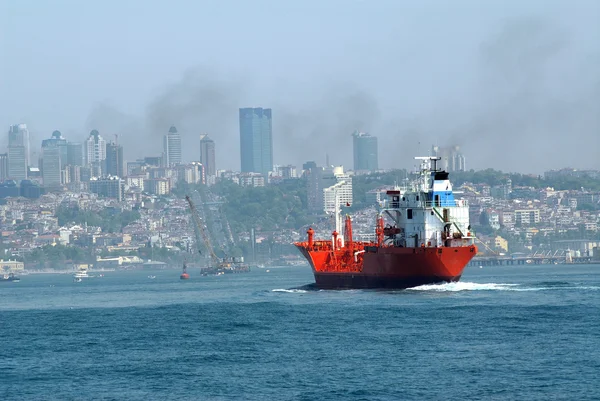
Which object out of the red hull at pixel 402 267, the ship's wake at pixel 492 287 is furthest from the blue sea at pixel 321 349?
the red hull at pixel 402 267

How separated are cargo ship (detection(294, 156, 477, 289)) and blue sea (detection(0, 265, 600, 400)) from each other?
123 inches

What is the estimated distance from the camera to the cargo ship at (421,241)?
3123 inches

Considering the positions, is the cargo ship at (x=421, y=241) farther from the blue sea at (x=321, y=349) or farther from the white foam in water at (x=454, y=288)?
the blue sea at (x=321, y=349)

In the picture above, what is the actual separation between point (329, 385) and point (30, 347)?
17922 millimetres

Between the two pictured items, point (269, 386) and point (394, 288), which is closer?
point (269, 386)

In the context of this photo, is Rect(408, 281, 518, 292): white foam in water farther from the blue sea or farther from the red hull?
the blue sea

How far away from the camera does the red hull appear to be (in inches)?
3110

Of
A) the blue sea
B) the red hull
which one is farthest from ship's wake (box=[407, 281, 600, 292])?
the blue sea

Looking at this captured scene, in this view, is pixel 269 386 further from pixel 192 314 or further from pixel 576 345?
pixel 192 314

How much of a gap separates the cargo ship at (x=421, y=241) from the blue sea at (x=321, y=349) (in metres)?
3.12

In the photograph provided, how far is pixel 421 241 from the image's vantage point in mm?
81375

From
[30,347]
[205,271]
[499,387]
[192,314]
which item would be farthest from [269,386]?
[205,271]

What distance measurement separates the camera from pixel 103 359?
4944 cm

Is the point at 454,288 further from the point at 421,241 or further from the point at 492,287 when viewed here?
the point at 492,287
